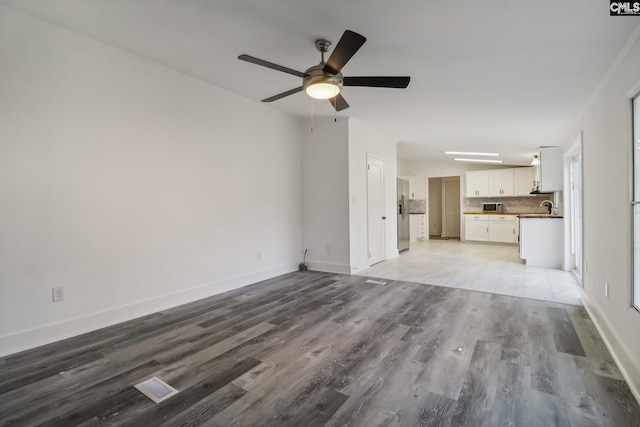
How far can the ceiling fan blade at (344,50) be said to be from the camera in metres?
2.01

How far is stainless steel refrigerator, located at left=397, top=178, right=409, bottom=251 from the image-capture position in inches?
288

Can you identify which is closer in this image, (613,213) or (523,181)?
(613,213)

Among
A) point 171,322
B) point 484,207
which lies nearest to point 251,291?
point 171,322

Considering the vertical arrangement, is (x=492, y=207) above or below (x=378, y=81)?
below

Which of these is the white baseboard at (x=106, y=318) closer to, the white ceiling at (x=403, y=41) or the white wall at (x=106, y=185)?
the white wall at (x=106, y=185)

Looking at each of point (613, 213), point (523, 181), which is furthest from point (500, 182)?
point (613, 213)

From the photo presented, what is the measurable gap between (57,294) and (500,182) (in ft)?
31.9

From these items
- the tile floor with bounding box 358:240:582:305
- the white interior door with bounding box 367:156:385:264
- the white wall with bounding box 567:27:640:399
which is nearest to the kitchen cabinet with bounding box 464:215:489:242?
the tile floor with bounding box 358:240:582:305

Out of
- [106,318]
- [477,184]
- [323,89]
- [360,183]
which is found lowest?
[106,318]

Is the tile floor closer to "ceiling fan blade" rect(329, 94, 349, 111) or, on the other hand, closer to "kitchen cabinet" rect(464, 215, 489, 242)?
"kitchen cabinet" rect(464, 215, 489, 242)

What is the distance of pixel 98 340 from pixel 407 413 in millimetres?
2576

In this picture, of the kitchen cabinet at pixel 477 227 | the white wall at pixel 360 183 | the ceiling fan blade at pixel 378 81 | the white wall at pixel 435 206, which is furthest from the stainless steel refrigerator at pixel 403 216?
the ceiling fan blade at pixel 378 81

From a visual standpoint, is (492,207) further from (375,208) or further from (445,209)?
(375,208)

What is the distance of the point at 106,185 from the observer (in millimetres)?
3004
